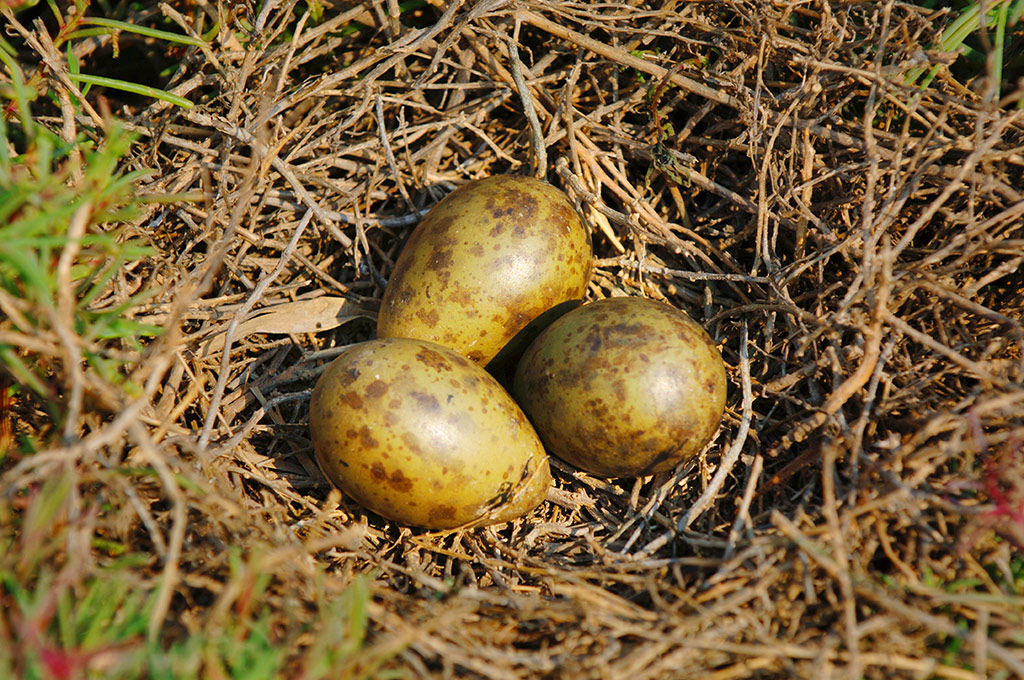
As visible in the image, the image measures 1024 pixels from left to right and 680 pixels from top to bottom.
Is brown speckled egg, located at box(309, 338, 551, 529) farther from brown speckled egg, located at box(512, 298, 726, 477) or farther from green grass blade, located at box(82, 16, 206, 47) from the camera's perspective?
green grass blade, located at box(82, 16, 206, 47)

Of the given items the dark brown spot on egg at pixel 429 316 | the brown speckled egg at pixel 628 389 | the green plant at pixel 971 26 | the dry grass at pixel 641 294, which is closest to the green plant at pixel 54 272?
the dry grass at pixel 641 294

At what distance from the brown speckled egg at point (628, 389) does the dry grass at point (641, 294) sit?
0.61 feet

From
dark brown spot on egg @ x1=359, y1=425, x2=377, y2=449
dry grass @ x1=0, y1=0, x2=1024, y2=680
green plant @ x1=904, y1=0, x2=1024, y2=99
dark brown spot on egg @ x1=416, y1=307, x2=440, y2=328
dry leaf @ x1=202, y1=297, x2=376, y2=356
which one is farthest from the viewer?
dry leaf @ x1=202, y1=297, x2=376, y2=356

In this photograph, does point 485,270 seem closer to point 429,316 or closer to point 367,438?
point 429,316

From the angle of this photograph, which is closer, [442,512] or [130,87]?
[442,512]

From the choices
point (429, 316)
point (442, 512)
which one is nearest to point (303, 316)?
point (429, 316)

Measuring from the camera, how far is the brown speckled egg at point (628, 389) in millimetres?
2137

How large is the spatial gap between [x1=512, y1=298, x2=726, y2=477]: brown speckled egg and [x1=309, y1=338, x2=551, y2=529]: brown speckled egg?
0.61 ft

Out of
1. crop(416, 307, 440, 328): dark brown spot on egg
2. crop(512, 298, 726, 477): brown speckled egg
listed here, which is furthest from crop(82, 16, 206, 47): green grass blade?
crop(512, 298, 726, 477): brown speckled egg

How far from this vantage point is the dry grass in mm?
1653

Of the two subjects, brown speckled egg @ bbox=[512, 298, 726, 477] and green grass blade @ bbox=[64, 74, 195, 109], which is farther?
green grass blade @ bbox=[64, 74, 195, 109]

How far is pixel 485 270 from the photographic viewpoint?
7.66 feet

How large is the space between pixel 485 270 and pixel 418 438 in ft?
2.08

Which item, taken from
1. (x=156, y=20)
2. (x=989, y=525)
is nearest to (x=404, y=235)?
(x=156, y=20)
